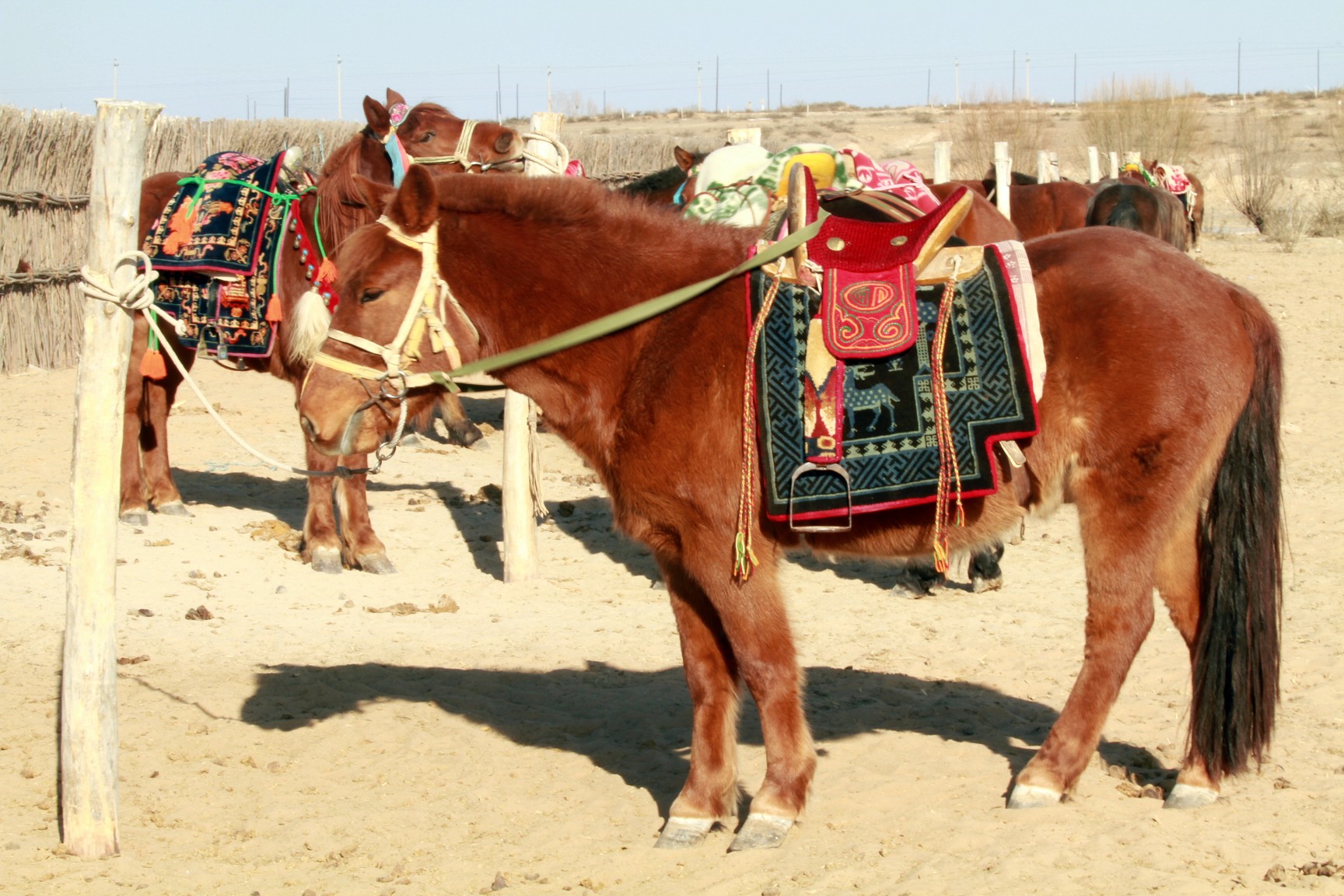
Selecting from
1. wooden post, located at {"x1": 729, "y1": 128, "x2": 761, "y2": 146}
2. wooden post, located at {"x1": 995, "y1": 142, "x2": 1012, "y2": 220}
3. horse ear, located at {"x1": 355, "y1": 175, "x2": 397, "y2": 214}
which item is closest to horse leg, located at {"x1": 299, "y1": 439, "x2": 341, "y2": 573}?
wooden post, located at {"x1": 729, "y1": 128, "x2": 761, "y2": 146}

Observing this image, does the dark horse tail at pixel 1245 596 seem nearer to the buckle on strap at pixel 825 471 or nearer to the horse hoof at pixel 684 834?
the buckle on strap at pixel 825 471

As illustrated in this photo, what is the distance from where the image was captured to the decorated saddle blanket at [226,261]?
6.97 m

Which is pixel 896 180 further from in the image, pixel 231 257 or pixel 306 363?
pixel 231 257

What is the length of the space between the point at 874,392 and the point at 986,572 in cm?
365

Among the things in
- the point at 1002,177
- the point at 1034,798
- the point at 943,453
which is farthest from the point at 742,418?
the point at 1002,177

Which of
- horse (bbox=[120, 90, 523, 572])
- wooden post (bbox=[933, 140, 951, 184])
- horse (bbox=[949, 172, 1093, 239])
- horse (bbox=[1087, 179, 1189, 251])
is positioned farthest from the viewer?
horse (bbox=[949, 172, 1093, 239])

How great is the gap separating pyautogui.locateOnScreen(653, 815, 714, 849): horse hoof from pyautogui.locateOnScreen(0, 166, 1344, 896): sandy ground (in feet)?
0.16

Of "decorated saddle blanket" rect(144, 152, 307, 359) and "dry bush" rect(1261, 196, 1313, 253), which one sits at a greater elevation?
"dry bush" rect(1261, 196, 1313, 253)

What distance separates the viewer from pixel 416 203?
3561 millimetres

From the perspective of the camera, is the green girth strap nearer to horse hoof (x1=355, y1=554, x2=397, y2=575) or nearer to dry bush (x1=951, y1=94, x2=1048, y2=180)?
horse hoof (x1=355, y1=554, x2=397, y2=575)

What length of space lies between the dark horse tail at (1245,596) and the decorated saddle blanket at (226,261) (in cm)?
503

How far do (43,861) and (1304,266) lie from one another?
1932 centimetres

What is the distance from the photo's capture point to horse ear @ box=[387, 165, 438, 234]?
3.53 m

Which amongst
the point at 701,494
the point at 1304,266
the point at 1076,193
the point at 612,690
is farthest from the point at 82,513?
the point at 1304,266
